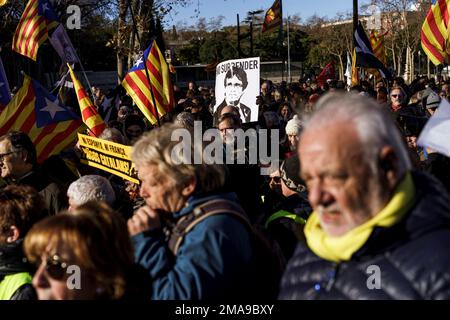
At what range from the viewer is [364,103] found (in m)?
1.98

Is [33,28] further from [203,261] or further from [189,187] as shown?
[203,261]

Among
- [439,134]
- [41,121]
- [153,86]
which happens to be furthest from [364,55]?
[439,134]

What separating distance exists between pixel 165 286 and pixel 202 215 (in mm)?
291

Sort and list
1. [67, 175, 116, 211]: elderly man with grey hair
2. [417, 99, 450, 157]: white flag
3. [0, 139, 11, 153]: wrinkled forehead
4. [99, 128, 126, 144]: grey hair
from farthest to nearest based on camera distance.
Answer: [99, 128, 126, 144]: grey hair < [0, 139, 11, 153]: wrinkled forehead < [67, 175, 116, 211]: elderly man with grey hair < [417, 99, 450, 157]: white flag

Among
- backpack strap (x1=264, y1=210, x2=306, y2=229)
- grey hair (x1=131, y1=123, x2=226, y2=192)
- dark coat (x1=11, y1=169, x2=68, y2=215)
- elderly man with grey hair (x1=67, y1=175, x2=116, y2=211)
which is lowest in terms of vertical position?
backpack strap (x1=264, y1=210, x2=306, y2=229)

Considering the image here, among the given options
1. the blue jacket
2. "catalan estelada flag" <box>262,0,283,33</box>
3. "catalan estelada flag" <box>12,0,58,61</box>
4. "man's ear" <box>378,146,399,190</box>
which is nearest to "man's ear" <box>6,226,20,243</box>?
the blue jacket

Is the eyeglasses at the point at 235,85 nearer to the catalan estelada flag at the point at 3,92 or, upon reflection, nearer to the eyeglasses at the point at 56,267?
the catalan estelada flag at the point at 3,92

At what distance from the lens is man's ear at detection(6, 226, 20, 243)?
297 cm

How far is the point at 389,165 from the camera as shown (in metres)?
1.88

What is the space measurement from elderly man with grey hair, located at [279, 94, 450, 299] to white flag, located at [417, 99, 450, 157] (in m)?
0.63

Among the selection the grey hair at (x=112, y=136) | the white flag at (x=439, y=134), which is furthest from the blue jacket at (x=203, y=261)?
the grey hair at (x=112, y=136)

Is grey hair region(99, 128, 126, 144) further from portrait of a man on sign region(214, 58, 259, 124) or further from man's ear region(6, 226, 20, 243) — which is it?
man's ear region(6, 226, 20, 243)

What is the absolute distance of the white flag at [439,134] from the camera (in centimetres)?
257
